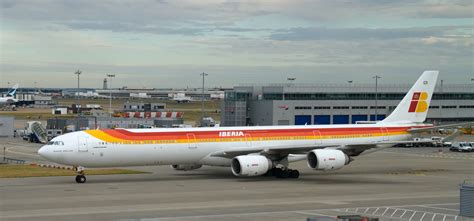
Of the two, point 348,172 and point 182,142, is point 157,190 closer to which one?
point 182,142

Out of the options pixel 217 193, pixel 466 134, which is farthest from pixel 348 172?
pixel 466 134

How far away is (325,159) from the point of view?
155ft

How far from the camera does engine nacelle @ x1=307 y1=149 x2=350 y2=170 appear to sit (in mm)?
47062

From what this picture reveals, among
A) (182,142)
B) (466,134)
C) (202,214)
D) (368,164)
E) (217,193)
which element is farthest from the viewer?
(466,134)

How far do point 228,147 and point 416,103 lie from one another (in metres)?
16.9

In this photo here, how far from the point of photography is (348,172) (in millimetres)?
54250

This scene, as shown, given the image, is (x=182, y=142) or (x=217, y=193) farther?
(x=182, y=142)

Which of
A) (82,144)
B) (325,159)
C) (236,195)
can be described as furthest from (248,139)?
(82,144)

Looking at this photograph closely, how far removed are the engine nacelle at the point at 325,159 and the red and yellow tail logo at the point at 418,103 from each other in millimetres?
11552

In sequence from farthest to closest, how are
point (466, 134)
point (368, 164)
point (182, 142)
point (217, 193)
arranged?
point (466, 134) < point (368, 164) < point (182, 142) < point (217, 193)

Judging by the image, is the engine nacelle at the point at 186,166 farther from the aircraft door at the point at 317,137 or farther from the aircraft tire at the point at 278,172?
the aircraft door at the point at 317,137

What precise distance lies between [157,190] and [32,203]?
8.03 metres

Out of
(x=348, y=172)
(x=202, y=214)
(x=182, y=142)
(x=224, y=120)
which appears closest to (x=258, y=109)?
(x=224, y=120)

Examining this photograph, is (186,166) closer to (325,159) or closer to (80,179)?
(80,179)
